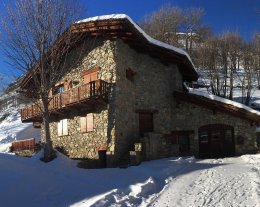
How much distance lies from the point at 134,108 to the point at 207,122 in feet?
15.6

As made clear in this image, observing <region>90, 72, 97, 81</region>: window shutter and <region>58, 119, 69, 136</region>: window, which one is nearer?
<region>90, 72, 97, 81</region>: window shutter

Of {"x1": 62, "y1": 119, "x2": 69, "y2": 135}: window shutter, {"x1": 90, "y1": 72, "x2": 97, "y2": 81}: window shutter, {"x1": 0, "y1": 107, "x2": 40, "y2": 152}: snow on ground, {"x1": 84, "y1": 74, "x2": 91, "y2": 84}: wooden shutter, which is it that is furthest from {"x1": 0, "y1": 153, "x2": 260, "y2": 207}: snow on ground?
{"x1": 0, "y1": 107, "x2": 40, "y2": 152}: snow on ground

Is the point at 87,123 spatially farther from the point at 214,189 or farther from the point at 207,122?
the point at 214,189

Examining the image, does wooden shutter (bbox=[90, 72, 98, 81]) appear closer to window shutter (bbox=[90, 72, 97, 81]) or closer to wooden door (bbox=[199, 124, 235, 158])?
window shutter (bbox=[90, 72, 97, 81])

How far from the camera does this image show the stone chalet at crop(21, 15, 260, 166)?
17766 mm

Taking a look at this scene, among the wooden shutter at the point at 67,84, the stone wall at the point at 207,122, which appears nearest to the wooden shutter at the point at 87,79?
the wooden shutter at the point at 67,84

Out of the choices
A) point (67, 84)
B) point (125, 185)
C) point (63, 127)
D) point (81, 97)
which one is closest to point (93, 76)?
point (81, 97)

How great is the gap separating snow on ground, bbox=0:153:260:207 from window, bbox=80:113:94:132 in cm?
467

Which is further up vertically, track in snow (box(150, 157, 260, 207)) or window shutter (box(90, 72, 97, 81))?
window shutter (box(90, 72, 97, 81))

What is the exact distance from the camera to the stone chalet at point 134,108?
1777cm

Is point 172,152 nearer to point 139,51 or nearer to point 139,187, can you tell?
point 139,51

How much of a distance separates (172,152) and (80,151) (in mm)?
5318

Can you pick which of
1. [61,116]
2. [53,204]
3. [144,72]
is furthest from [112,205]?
[61,116]

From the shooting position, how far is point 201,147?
68.8 ft
